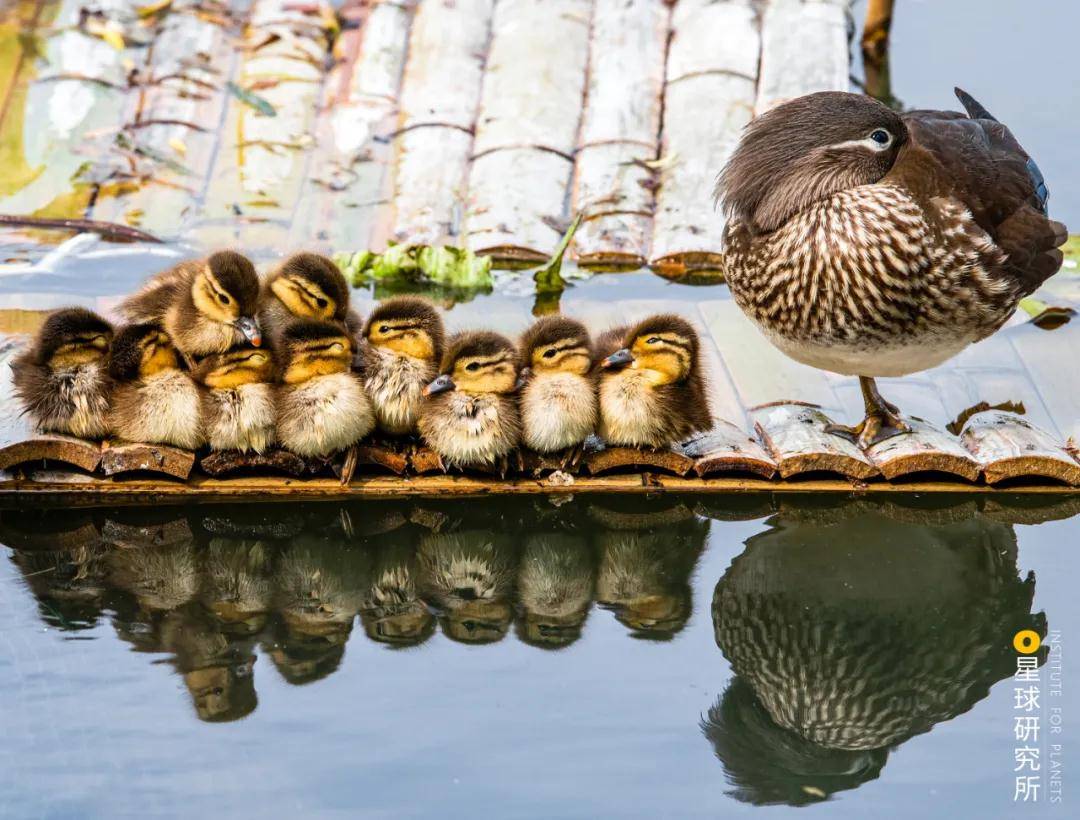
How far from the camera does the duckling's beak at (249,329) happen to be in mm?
4633

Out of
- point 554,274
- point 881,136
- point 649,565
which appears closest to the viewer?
point 649,565

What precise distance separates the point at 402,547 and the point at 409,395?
0.54 m

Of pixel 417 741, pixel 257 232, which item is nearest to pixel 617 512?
pixel 417 741

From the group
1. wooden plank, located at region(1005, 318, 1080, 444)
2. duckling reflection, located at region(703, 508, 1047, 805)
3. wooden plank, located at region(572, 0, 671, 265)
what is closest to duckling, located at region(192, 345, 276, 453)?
duckling reflection, located at region(703, 508, 1047, 805)

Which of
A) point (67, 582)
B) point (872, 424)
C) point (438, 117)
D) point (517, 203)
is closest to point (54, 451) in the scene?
point (67, 582)

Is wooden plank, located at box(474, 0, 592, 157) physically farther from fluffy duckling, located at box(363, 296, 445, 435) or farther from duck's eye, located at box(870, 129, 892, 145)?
duck's eye, located at box(870, 129, 892, 145)

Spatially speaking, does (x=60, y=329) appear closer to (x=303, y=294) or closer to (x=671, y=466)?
(x=303, y=294)

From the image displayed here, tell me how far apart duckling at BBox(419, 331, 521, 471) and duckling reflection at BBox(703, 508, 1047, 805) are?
0.89 metres

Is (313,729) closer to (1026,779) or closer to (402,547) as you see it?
(402,547)

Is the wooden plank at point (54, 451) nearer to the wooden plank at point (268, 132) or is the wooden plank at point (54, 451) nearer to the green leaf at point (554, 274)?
the wooden plank at point (268, 132)

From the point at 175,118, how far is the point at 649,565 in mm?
3982

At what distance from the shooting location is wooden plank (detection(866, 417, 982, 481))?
4781 mm

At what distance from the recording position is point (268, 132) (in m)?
7.11

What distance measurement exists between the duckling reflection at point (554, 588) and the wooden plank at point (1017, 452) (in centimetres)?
142
